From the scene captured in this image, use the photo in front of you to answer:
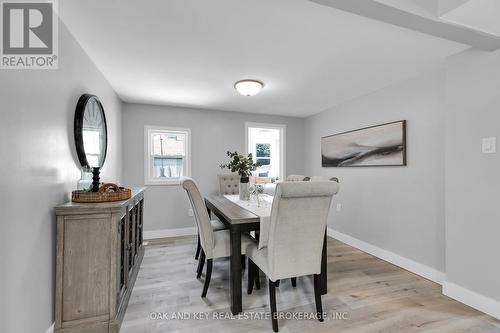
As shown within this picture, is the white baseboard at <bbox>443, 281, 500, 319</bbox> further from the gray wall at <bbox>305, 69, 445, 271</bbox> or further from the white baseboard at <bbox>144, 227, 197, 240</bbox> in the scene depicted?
the white baseboard at <bbox>144, 227, 197, 240</bbox>

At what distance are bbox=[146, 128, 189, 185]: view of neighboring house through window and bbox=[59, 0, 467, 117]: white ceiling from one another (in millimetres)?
891

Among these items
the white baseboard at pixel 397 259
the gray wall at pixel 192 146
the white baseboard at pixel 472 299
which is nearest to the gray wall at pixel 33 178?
the gray wall at pixel 192 146

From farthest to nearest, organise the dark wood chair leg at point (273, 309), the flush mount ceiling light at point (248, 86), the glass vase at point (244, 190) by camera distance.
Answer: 1. the glass vase at point (244, 190)
2. the flush mount ceiling light at point (248, 86)
3. the dark wood chair leg at point (273, 309)

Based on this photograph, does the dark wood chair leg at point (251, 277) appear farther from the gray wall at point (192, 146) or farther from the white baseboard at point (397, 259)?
the gray wall at point (192, 146)

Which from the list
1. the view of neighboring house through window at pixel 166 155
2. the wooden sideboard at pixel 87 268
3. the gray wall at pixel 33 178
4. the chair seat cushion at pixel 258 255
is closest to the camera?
the gray wall at pixel 33 178

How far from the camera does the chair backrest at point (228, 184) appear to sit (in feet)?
12.4

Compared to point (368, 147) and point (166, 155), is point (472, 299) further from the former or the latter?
point (166, 155)

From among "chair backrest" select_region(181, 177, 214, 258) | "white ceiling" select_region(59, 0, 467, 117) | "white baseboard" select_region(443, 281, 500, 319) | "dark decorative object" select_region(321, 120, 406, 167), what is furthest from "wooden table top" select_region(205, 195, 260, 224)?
"dark decorative object" select_region(321, 120, 406, 167)

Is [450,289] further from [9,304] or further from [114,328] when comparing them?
[9,304]

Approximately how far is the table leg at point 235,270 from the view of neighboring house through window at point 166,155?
8.21 ft

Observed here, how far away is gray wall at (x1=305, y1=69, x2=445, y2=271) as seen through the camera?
8.29 ft

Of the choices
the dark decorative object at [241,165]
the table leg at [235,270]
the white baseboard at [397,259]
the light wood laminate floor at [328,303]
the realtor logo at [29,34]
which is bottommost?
the light wood laminate floor at [328,303]

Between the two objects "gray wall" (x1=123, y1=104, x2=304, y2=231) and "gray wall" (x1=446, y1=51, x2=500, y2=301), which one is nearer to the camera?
"gray wall" (x1=446, y1=51, x2=500, y2=301)

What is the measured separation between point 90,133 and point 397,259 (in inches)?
145
